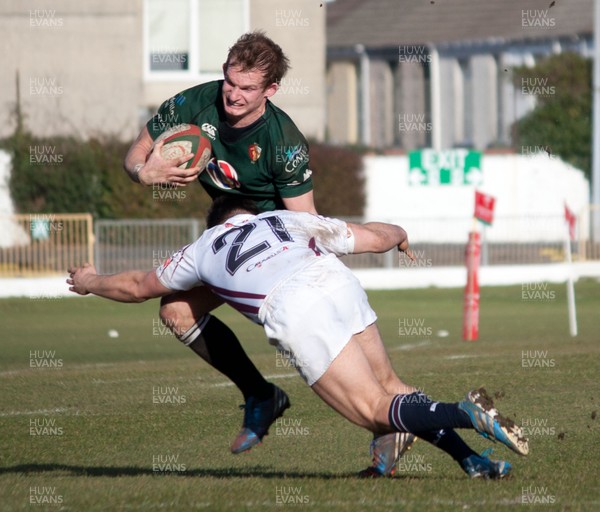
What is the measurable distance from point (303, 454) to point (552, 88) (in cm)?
3215

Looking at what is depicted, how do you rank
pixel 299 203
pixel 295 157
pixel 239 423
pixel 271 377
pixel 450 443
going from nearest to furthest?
pixel 450 443
pixel 295 157
pixel 299 203
pixel 239 423
pixel 271 377

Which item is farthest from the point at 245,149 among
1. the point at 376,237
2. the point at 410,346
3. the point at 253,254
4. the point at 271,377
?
the point at 410,346

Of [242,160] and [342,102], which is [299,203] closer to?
[242,160]

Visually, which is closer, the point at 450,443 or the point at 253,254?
the point at 253,254

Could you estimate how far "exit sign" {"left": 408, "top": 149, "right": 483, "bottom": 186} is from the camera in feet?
114

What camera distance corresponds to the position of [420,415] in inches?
284

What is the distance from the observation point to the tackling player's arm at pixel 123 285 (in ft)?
25.8

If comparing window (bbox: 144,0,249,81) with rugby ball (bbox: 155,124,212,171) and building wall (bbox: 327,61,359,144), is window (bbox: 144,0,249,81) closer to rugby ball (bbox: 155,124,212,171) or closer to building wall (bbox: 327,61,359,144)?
building wall (bbox: 327,61,359,144)

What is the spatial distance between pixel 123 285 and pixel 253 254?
1070mm

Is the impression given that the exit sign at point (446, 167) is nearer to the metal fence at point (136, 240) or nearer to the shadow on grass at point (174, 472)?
the metal fence at point (136, 240)

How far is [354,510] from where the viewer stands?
683 centimetres

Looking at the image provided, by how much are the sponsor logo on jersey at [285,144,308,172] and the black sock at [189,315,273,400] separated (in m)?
1.13

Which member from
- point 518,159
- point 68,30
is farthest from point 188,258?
point 518,159

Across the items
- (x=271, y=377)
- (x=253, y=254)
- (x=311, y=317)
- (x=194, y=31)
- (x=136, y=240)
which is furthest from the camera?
(x=194, y=31)
